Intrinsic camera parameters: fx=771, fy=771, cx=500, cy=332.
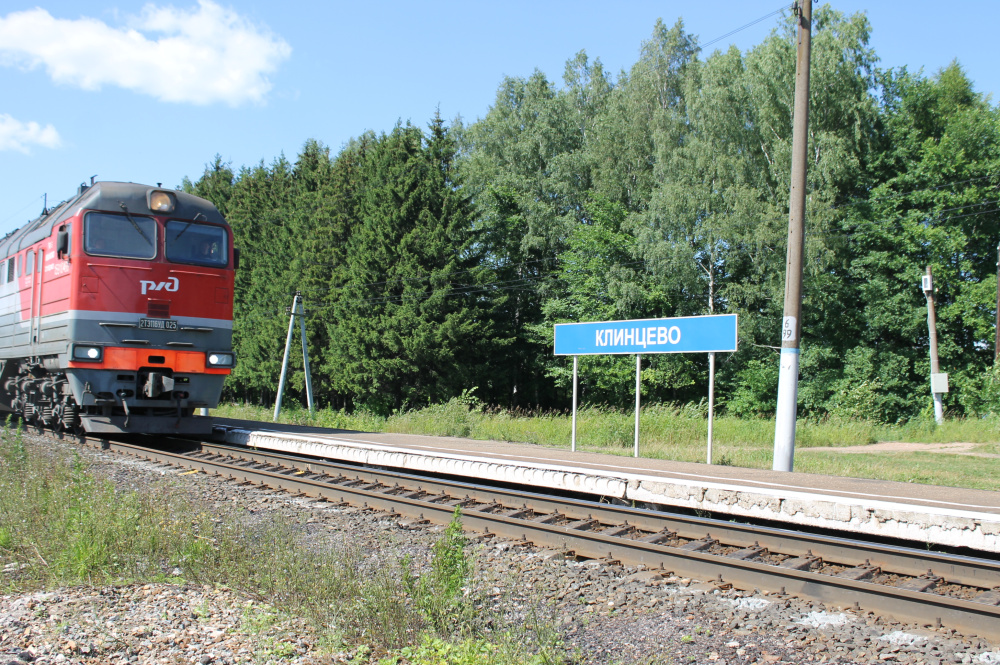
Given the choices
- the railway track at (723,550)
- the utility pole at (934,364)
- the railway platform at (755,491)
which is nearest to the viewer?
the railway track at (723,550)

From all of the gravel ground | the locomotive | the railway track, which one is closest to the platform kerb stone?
the railway track

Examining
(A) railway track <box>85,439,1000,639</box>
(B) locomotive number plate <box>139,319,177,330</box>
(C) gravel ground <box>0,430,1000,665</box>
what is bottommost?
(C) gravel ground <box>0,430,1000,665</box>

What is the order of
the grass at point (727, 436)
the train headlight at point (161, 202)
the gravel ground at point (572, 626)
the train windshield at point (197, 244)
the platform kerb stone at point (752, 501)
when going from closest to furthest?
1. the gravel ground at point (572, 626)
2. the platform kerb stone at point (752, 501)
3. the train headlight at point (161, 202)
4. the train windshield at point (197, 244)
5. the grass at point (727, 436)

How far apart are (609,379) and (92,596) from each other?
31.6 metres

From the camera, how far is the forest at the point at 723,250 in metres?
31.1

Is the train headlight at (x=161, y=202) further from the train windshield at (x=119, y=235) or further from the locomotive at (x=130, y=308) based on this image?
the train windshield at (x=119, y=235)

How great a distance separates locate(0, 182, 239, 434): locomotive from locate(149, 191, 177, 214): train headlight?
0.06 ft

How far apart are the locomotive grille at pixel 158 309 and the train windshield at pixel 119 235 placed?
31.4 inches

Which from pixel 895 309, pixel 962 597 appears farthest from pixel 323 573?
pixel 895 309

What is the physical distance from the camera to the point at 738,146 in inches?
1294

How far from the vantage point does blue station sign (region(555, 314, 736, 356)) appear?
1226 centimetres

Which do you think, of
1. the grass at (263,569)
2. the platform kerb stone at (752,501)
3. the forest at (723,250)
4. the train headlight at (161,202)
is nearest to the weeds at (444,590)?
the grass at (263,569)

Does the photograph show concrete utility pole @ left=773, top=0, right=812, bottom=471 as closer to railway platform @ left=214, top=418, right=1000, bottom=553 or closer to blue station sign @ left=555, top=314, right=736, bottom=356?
blue station sign @ left=555, top=314, right=736, bottom=356

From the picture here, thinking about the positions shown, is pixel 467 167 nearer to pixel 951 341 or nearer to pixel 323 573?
pixel 951 341
